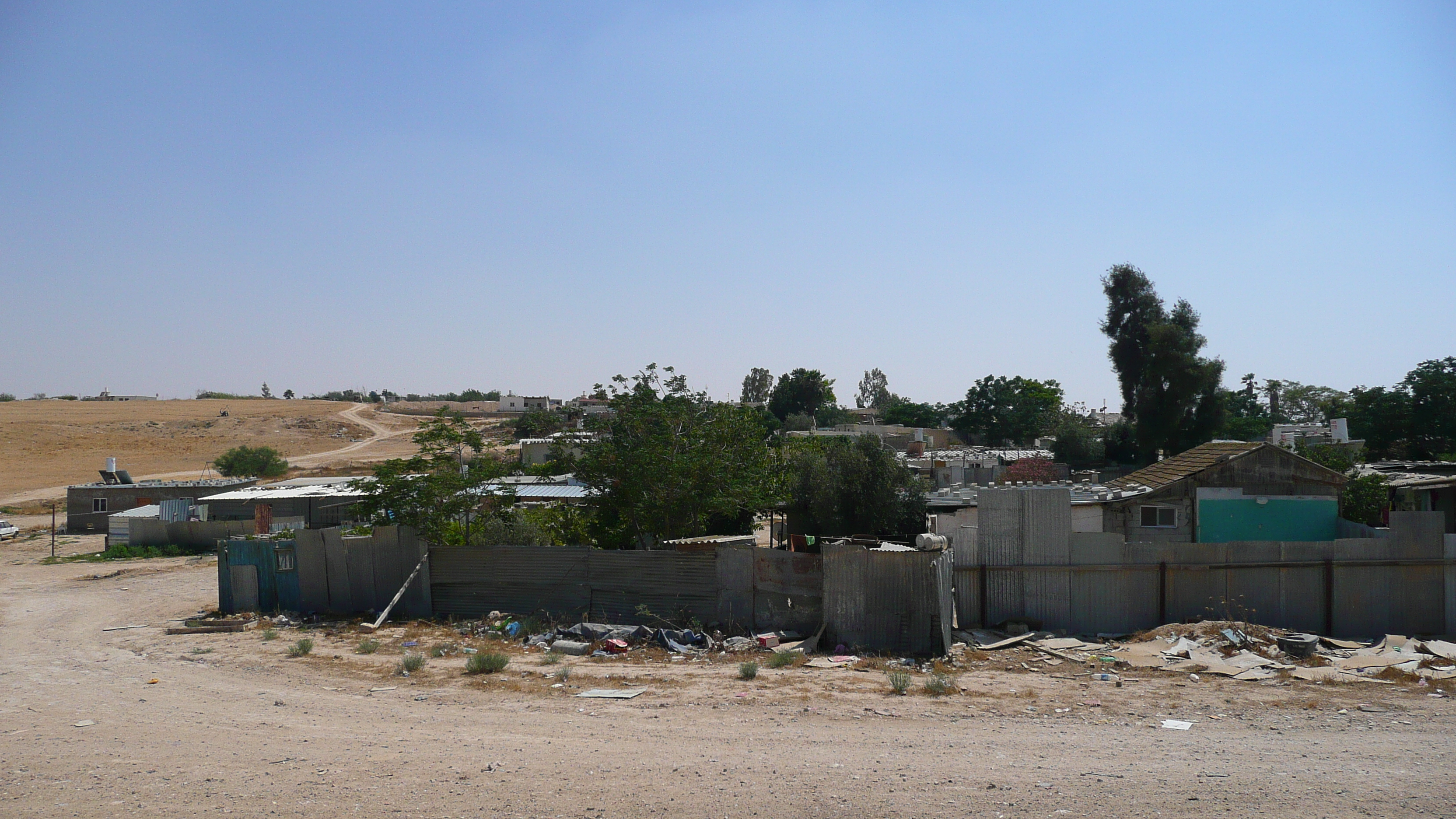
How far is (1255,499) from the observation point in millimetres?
18750

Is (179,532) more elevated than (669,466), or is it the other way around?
(669,466)

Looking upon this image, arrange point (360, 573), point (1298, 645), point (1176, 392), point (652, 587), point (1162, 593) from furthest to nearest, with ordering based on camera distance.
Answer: point (1176, 392) → point (360, 573) → point (652, 587) → point (1162, 593) → point (1298, 645)

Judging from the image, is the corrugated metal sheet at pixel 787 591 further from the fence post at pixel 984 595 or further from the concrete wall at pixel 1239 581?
the fence post at pixel 984 595

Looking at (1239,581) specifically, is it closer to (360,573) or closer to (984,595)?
(984,595)

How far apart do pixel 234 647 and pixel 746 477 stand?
383 inches

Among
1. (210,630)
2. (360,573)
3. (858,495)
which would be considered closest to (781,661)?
(360,573)

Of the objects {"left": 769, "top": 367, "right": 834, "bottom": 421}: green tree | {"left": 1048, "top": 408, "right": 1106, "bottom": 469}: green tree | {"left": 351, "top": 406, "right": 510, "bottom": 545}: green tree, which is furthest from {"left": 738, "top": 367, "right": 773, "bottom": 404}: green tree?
{"left": 351, "top": 406, "right": 510, "bottom": 545}: green tree

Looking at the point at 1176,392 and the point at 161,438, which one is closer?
the point at 1176,392

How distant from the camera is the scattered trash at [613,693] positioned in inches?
393

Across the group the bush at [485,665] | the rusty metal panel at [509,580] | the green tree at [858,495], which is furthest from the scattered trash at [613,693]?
the green tree at [858,495]

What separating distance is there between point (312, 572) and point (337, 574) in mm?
529

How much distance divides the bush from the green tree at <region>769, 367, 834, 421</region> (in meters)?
79.7

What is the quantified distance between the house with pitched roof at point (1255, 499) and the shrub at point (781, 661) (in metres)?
10.6

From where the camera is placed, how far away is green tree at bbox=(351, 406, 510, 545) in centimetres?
1577
